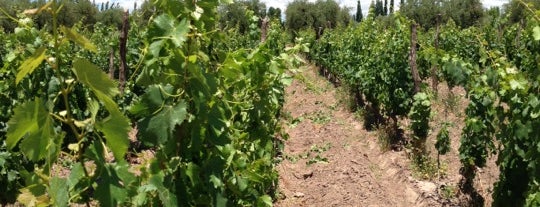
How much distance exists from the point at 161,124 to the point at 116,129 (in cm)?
46

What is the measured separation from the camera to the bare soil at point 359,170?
18.6 feet

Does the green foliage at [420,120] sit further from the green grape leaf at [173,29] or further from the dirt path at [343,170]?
the green grape leaf at [173,29]

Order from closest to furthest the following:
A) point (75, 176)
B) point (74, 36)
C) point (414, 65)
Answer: point (74, 36) < point (75, 176) < point (414, 65)

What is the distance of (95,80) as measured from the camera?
1162 millimetres

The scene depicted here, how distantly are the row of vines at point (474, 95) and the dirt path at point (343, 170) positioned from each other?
0.46 meters

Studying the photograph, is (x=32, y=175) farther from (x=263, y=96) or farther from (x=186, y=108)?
(x=263, y=96)

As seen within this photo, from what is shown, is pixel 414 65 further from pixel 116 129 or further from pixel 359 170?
pixel 116 129

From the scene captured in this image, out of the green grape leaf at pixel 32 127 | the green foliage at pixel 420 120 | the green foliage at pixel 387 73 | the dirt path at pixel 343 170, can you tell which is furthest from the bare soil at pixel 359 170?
the green grape leaf at pixel 32 127

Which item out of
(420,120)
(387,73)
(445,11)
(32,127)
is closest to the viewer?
(32,127)

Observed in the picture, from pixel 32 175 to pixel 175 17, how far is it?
761mm

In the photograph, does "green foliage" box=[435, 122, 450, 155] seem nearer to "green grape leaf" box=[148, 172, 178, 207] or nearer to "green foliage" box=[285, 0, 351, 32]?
"green grape leaf" box=[148, 172, 178, 207]

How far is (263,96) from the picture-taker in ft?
10.4

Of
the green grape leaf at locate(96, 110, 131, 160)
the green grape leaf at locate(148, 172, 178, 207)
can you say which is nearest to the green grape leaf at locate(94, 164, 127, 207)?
the green grape leaf at locate(96, 110, 131, 160)

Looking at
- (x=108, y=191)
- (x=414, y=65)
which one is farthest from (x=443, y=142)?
(x=108, y=191)
